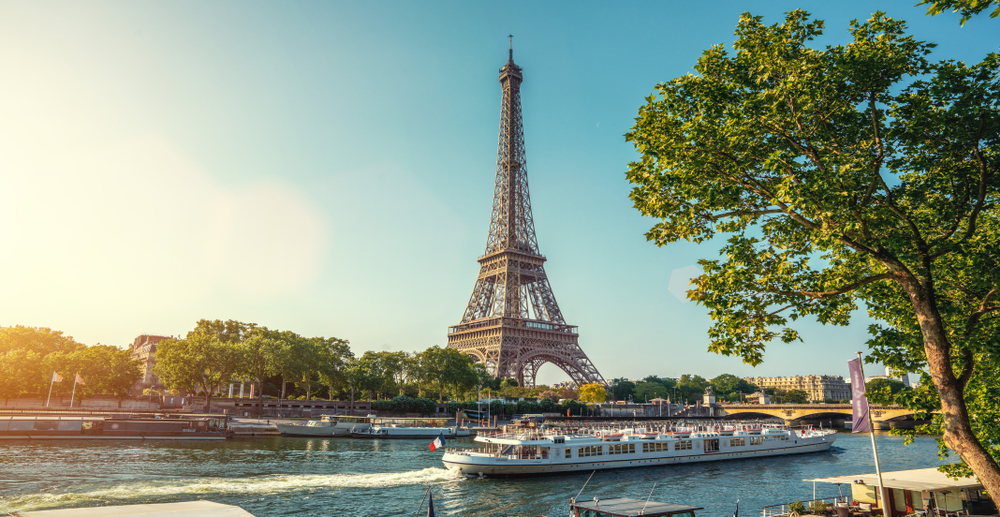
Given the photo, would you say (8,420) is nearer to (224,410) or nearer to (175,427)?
(175,427)

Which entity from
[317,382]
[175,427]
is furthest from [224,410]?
[175,427]

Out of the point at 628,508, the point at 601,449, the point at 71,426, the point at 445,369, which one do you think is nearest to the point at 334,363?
the point at 445,369

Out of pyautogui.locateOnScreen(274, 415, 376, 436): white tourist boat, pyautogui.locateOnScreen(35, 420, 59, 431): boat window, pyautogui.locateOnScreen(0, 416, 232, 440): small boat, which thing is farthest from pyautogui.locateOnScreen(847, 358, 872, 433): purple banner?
pyautogui.locateOnScreen(35, 420, 59, 431): boat window

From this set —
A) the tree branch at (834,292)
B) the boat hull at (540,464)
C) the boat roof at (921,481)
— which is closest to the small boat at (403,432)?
the boat hull at (540,464)

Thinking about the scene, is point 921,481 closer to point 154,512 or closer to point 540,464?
point 154,512

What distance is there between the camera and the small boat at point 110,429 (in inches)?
1954

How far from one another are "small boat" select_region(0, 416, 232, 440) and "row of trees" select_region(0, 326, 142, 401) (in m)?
30.0

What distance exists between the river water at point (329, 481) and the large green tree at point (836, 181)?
65.6 feet

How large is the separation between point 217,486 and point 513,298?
83.2 m

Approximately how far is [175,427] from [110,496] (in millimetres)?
33070

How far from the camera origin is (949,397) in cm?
1076

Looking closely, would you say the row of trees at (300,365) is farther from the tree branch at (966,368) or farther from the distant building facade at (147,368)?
the tree branch at (966,368)

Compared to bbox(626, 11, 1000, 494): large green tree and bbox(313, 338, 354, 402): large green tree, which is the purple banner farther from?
bbox(313, 338, 354, 402): large green tree

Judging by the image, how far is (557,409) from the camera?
341ft
